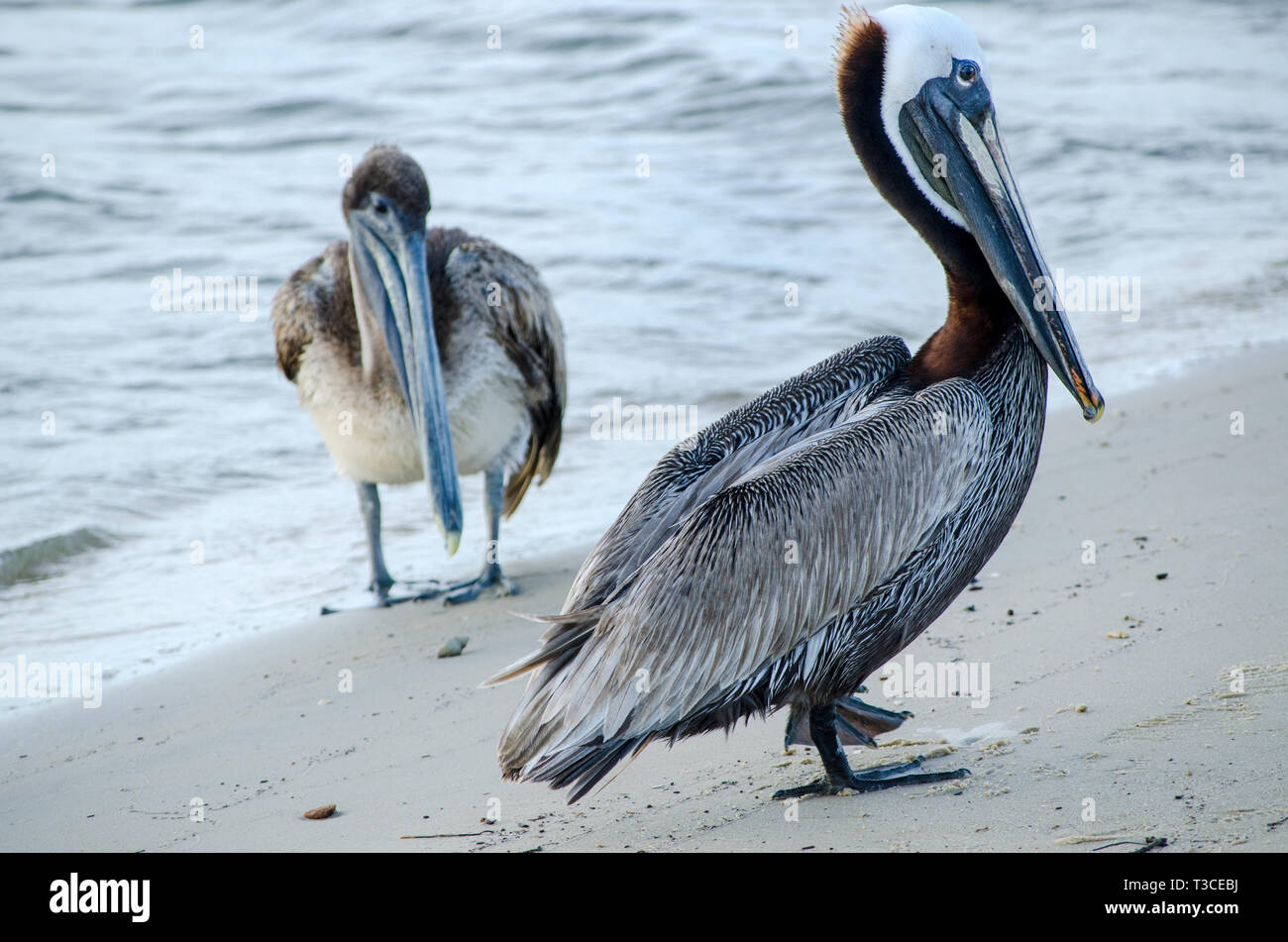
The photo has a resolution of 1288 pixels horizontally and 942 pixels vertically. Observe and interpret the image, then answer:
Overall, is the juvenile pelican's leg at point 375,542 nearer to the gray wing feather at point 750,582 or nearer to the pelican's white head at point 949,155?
the gray wing feather at point 750,582

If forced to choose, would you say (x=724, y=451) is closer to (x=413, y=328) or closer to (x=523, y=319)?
(x=413, y=328)

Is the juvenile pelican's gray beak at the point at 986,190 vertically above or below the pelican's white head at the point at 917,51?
below

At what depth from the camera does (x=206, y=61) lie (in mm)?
17078

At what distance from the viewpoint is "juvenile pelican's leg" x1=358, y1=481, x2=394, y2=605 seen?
19.8 feet

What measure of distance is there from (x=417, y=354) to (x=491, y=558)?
98 centimetres

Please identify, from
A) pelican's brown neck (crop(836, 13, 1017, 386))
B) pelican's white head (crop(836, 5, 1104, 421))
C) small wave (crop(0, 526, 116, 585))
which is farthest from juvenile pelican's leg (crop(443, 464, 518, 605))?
pelican's white head (crop(836, 5, 1104, 421))

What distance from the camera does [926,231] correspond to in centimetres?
393

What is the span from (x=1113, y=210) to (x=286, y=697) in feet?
31.9

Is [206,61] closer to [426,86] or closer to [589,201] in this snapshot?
[426,86]

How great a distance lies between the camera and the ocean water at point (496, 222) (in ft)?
23.0

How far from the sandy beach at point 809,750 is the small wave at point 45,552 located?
1.66m

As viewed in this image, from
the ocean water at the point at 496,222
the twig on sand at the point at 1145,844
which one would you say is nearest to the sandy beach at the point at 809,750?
the twig on sand at the point at 1145,844

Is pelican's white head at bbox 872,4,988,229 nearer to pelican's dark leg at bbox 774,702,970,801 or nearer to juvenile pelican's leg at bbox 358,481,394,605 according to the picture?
pelican's dark leg at bbox 774,702,970,801

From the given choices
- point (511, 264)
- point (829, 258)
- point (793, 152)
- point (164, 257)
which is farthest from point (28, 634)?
point (793, 152)
